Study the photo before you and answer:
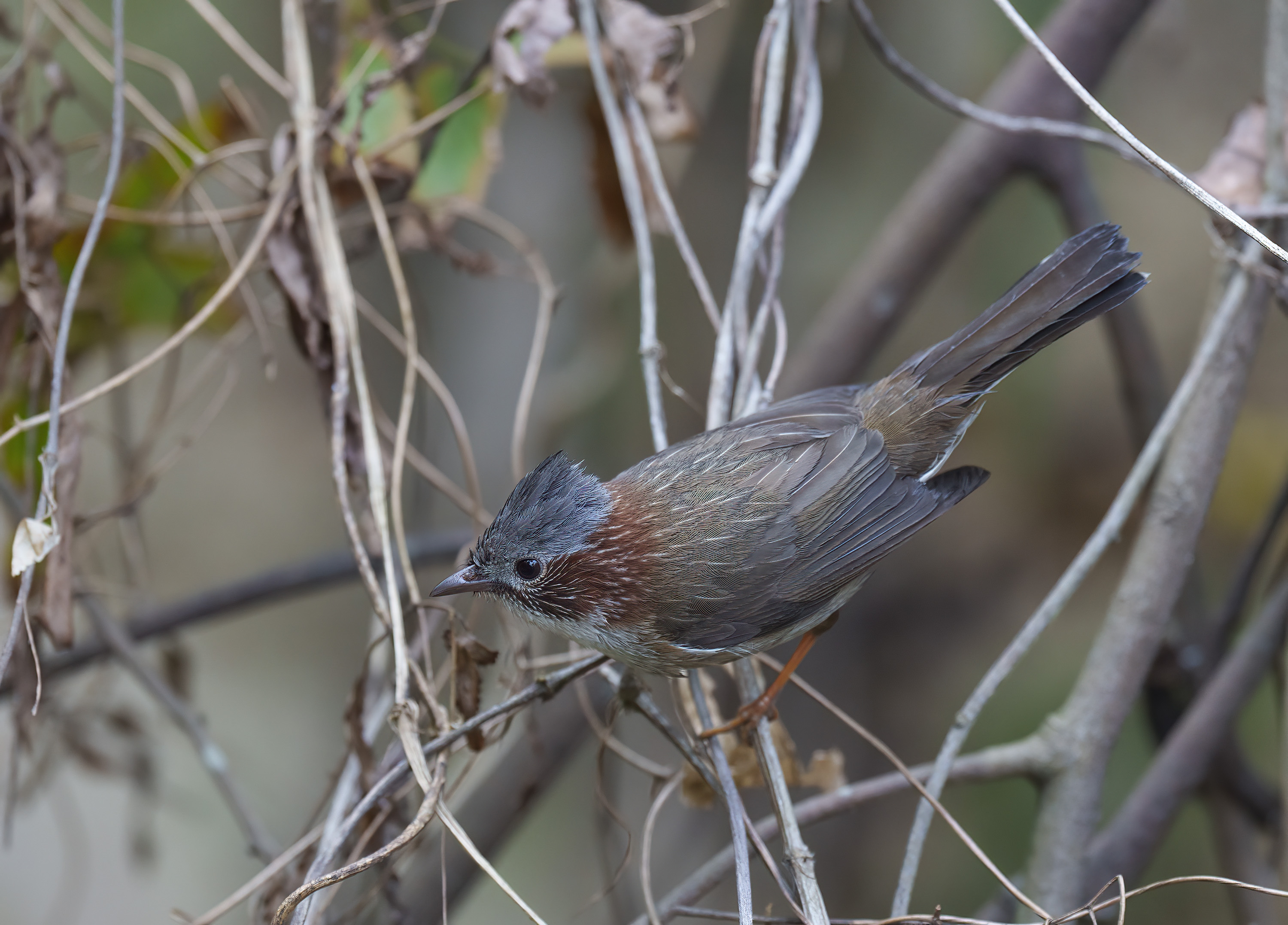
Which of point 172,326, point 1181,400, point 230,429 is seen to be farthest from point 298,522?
point 1181,400

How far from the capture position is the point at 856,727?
1936mm

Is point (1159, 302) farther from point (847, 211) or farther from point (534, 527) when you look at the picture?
point (534, 527)

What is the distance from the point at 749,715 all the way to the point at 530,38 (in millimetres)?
1737

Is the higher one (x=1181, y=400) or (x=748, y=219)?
(x=748, y=219)

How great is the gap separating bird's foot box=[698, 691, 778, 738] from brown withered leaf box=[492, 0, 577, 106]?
160cm

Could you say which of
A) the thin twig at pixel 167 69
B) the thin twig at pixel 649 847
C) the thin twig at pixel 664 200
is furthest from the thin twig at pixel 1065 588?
the thin twig at pixel 167 69

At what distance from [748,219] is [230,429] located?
13.4 feet

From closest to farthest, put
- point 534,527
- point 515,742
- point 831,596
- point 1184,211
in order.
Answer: point 534,527, point 831,596, point 515,742, point 1184,211

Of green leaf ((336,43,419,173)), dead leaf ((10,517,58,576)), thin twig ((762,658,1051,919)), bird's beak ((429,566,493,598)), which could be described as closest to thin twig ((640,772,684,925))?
thin twig ((762,658,1051,919))

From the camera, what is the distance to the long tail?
2.08 metres

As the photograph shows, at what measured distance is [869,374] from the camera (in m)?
4.08

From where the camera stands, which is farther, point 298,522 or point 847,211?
point 298,522

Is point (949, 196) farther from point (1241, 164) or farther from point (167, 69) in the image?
point (167, 69)

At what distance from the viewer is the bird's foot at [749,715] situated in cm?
190
